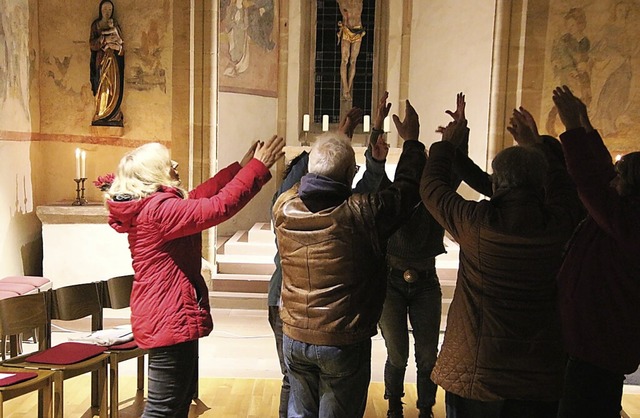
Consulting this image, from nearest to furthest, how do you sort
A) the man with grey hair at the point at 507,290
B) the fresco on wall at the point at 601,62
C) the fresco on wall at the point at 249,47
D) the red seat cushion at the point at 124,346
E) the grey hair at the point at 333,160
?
the man with grey hair at the point at 507,290 → the grey hair at the point at 333,160 → the red seat cushion at the point at 124,346 → the fresco on wall at the point at 601,62 → the fresco on wall at the point at 249,47

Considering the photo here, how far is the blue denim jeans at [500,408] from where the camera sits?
2262 mm

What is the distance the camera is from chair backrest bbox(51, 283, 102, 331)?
12.2 ft

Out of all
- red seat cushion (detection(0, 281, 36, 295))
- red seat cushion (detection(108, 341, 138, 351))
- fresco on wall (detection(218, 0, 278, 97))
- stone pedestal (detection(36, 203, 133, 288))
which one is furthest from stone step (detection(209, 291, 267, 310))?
fresco on wall (detection(218, 0, 278, 97))

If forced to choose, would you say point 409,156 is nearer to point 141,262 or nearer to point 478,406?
point 478,406

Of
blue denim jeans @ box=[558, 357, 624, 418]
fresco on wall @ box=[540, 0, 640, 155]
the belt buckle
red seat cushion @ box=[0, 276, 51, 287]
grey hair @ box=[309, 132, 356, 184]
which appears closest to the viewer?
grey hair @ box=[309, 132, 356, 184]

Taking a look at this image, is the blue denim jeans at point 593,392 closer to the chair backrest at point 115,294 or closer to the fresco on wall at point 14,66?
the chair backrest at point 115,294

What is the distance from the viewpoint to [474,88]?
902 cm

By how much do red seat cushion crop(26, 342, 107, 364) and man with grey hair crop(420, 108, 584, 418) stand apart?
81.0 inches

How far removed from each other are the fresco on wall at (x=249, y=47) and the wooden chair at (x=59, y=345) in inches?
250

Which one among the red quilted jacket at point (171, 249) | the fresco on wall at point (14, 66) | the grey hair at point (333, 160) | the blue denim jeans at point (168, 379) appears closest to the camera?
→ the grey hair at point (333, 160)

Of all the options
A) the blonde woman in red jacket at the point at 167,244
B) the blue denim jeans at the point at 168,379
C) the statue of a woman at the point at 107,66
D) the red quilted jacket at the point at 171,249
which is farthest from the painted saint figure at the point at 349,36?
the blue denim jeans at the point at 168,379

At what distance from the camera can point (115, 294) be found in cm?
400

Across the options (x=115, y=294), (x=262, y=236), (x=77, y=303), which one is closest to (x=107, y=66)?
(x=262, y=236)

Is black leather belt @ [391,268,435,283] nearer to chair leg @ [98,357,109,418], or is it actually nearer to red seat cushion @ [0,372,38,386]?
chair leg @ [98,357,109,418]
